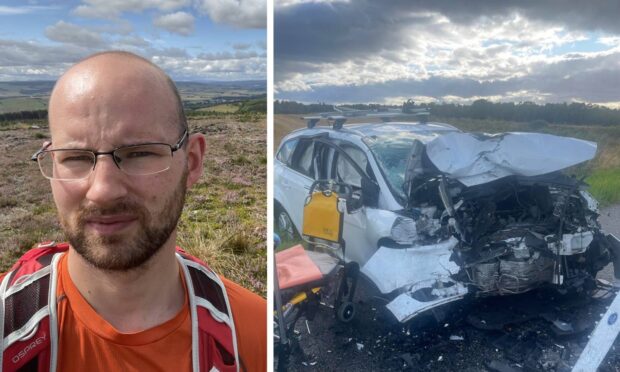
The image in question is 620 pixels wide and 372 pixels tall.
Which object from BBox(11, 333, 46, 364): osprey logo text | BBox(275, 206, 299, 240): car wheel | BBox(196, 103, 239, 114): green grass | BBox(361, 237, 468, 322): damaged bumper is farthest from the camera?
BBox(196, 103, 239, 114): green grass

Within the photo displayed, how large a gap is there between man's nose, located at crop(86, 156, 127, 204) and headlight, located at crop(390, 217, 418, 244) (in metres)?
0.80

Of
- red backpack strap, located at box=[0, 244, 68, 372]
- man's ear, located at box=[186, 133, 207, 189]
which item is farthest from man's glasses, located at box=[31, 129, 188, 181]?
red backpack strap, located at box=[0, 244, 68, 372]

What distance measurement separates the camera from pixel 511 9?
1.46 m

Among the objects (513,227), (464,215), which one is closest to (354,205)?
(464,215)

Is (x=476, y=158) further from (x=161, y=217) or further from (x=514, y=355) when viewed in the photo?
(x=161, y=217)

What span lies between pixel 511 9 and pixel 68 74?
128 cm

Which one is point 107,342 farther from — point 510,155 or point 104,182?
point 510,155

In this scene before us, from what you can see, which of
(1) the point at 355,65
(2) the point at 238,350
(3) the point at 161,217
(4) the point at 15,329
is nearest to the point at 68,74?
(3) the point at 161,217

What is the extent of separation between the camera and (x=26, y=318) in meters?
1.35

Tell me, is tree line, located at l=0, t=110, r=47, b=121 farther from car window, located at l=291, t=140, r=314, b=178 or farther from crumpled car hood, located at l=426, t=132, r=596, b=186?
crumpled car hood, located at l=426, t=132, r=596, b=186

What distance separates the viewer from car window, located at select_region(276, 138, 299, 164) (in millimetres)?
1588

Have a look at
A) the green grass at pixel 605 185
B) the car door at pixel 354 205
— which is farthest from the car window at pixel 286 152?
the green grass at pixel 605 185

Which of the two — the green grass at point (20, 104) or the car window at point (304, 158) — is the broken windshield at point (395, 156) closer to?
the car window at point (304, 158)

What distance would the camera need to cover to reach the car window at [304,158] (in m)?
1.59
